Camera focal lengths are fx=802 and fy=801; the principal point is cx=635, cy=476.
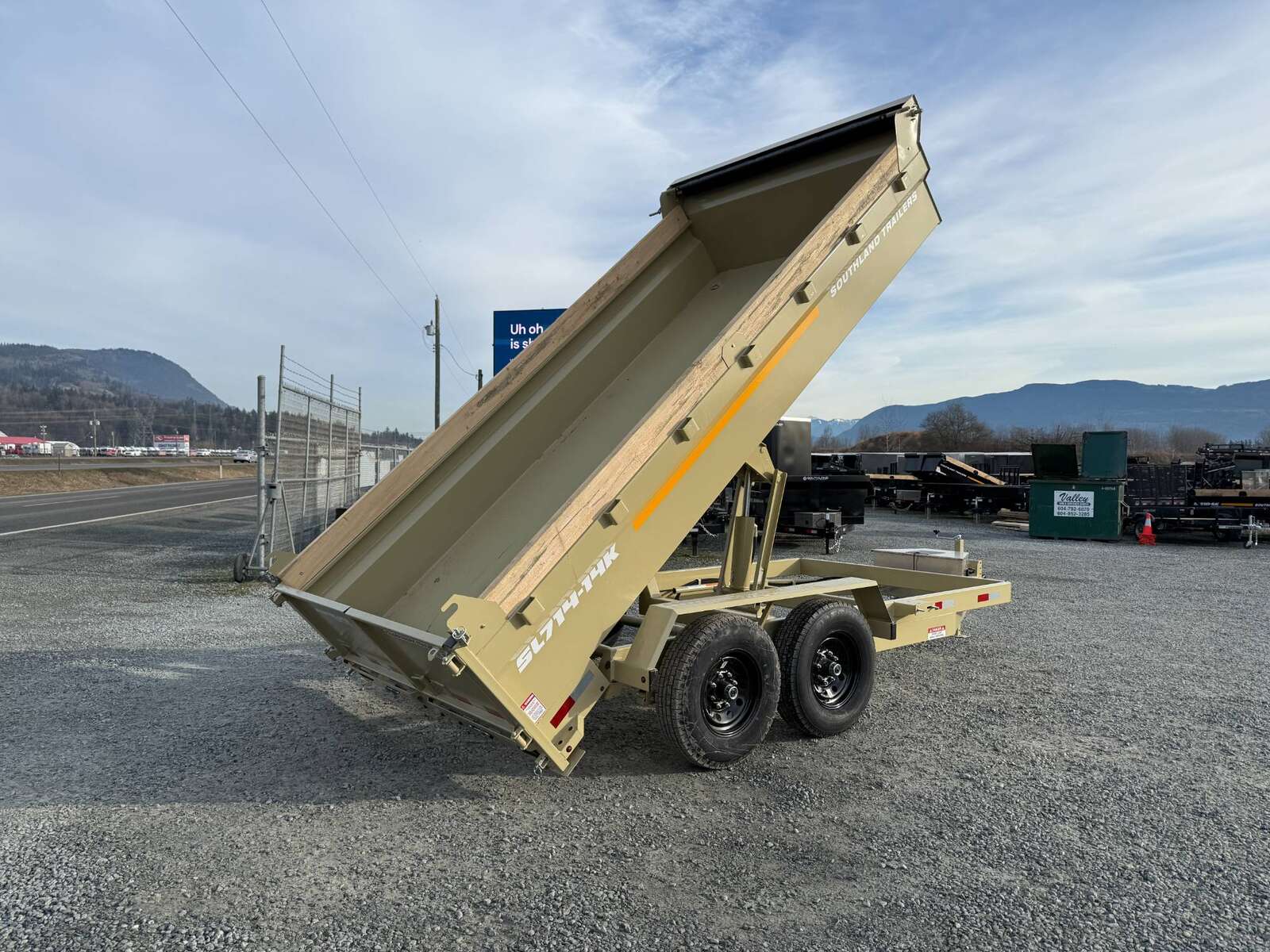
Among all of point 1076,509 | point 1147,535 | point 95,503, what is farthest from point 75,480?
point 1147,535

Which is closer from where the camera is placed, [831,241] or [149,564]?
[831,241]

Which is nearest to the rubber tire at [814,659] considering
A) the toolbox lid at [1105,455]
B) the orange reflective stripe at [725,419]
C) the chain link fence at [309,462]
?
the orange reflective stripe at [725,419]

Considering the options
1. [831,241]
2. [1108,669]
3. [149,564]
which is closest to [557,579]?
[831,241]

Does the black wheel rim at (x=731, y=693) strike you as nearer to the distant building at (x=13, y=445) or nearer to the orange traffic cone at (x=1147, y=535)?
the orange traffic cone at (x=1147, y=535)

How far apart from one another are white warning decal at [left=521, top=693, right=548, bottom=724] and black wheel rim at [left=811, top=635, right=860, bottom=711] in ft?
6.24

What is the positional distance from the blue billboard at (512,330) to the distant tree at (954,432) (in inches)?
1807

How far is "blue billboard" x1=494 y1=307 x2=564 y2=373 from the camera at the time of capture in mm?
13711

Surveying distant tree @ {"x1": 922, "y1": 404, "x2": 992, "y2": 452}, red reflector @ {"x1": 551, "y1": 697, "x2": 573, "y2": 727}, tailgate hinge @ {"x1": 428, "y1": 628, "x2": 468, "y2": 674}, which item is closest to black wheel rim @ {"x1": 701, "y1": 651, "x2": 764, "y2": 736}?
red reflector @ {"x1": 551, "y1": 697, "x2": 573, "y2": 727}

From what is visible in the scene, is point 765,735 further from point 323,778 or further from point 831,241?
point 831,241

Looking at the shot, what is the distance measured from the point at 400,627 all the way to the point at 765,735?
2.31 m

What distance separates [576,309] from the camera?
5.64 meters

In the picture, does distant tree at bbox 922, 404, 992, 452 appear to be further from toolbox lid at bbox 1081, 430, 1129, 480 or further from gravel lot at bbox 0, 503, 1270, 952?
gravel lot at bbox 0, 503, 1270, 952

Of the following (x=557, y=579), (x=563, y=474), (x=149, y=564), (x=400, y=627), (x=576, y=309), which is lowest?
(x=149, y=564)

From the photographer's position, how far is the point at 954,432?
5903cm
